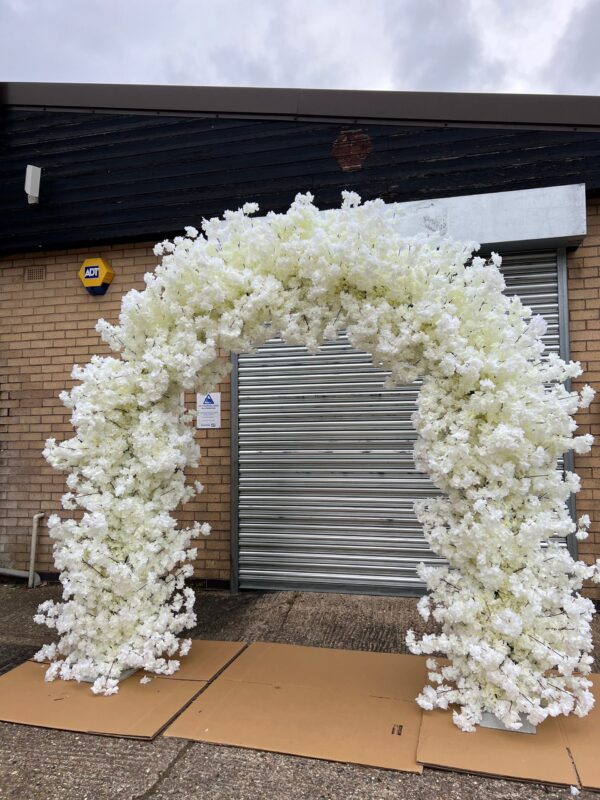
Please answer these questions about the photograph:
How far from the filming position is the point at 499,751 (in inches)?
105

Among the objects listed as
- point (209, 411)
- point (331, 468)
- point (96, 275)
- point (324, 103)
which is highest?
point (324, 103)

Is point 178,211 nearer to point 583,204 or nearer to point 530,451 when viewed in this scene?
point 583,204

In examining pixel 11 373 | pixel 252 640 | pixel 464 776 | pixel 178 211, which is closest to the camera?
pixel 464 776

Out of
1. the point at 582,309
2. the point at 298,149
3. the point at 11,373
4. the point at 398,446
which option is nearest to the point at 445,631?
the point at 398,446

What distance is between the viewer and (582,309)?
193 inches

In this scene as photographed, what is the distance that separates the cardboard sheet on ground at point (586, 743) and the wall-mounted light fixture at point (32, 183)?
247 inches

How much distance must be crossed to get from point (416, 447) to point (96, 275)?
13.4 ft

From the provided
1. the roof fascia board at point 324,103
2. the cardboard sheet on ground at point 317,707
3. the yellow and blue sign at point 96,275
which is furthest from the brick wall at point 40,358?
the cardboard sheet on ground at point 317,707

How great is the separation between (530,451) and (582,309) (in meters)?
2.55

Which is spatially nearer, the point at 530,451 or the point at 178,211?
the point at 530,451

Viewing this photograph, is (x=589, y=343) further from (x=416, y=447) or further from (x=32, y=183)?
(x=32, y=183)

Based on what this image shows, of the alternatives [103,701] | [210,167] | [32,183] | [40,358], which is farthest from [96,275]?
[103,701]

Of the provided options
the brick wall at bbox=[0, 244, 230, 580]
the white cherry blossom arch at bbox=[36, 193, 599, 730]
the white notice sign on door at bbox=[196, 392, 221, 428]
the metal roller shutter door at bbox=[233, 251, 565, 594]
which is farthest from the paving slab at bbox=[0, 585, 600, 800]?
the brick wall at bbox=[0, 244, 230, 580]

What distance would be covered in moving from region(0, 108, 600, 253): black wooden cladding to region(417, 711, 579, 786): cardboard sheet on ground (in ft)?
13.6
